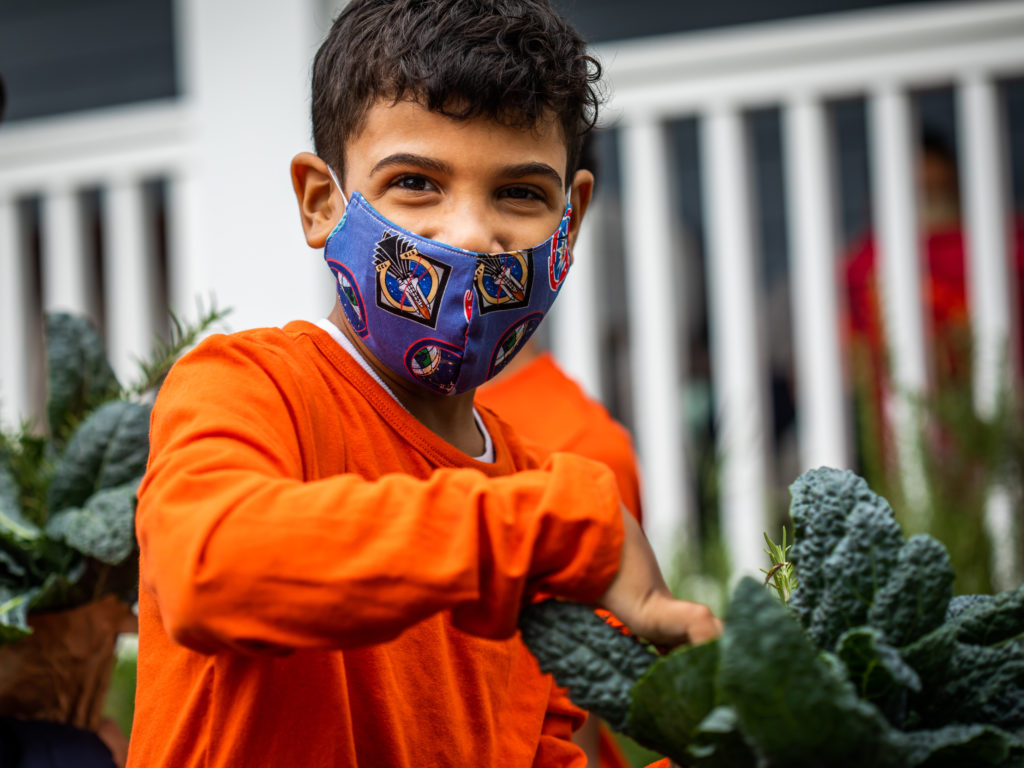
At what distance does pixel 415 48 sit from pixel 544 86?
16 centimetres

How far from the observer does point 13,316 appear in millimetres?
4387

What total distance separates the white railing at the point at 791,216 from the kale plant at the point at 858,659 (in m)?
2.44

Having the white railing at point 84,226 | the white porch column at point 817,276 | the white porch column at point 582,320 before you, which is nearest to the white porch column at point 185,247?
the white railing at point 84,226

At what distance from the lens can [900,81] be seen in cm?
359

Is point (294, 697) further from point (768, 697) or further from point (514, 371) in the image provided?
point (514, 371)

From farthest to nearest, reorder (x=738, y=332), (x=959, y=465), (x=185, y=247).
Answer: (x=185, y=247)
(x=738, y=332)
(x=959, y=465)

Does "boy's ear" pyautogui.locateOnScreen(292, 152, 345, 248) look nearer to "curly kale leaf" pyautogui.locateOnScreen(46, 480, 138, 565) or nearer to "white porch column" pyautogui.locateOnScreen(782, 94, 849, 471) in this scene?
"curly kale leaf" pyautogui.locateOnScreen(46, 480, 138, 565)

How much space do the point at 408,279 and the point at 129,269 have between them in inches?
133

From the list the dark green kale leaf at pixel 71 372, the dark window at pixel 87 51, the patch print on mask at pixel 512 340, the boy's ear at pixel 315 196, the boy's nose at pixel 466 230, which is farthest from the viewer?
the dark window at pixel 87 51

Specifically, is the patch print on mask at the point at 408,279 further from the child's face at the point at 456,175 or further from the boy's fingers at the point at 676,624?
the boy's fingers at the point at 676,624

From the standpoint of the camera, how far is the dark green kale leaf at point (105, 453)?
1.73m

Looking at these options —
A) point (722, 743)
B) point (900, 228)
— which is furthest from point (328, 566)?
point (900, 228)

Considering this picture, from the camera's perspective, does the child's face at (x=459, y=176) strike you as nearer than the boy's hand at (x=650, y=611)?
No

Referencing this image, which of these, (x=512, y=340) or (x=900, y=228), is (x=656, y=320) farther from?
(x=512, y=340)
